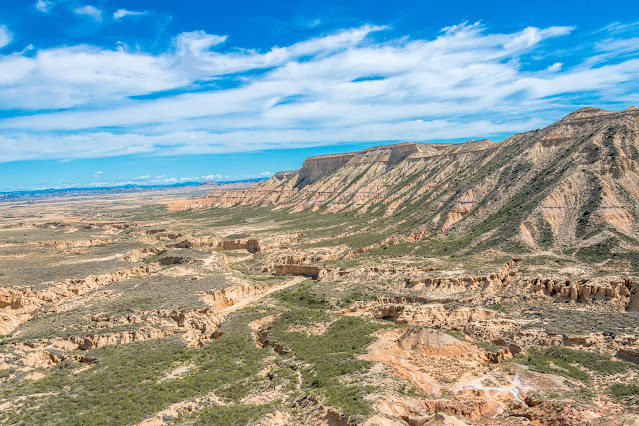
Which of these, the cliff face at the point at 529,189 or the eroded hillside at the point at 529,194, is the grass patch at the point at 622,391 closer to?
the eroded hillside at the point at 529,194

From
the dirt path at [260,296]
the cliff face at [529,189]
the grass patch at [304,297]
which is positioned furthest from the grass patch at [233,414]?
the cliff face at [529,189]

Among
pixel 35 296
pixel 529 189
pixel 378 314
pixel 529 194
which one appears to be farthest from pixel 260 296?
pixel 529 189

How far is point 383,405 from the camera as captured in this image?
59.1 ft

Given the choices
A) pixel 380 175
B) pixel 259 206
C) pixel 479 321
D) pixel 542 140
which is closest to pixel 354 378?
pixel 479 321

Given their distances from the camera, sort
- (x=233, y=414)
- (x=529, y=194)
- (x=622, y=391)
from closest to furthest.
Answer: (x=233, y=414) → (x=622, y=391) → (x=529, y=194)

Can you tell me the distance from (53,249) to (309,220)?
53060 millimetres

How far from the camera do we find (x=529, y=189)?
60.1 m

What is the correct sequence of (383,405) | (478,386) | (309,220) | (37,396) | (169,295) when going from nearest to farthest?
(383,405)
(37,396)
(478,386)
(169,295)
(309,220)

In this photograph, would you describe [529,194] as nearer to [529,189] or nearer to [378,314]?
[529,189]

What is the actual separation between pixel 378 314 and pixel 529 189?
3820 cm

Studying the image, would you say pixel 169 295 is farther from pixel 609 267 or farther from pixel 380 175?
pixel 380 175

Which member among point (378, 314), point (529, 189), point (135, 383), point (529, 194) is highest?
point (529, 189)

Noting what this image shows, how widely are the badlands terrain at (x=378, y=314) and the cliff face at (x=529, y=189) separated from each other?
33cm

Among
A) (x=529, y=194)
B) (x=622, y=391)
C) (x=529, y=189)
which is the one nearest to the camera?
(x=622, y=391)
